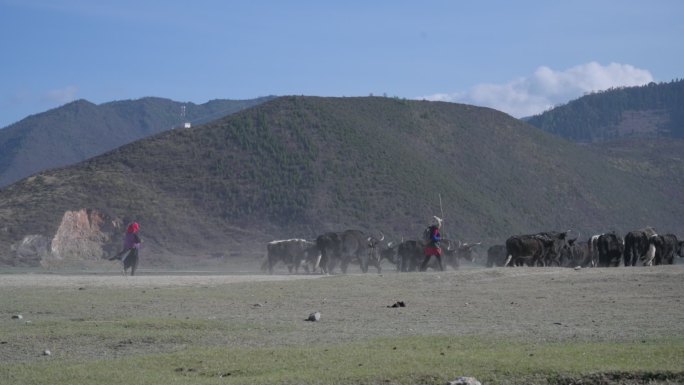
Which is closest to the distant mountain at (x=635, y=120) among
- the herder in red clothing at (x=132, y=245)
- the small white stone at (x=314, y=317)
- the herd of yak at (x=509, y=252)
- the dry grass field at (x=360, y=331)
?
the herd of yak at (x=509, y=252)

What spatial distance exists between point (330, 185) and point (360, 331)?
2574 inches

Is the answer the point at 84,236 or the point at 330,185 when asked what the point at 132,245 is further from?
the point at 330,185

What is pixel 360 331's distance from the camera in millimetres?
17328

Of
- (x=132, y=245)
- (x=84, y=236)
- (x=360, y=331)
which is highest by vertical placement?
Result: (x=84, y=236)

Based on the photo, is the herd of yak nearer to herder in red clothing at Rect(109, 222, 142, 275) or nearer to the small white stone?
herder in red clothing at Rect(109, 222, 142, 275)

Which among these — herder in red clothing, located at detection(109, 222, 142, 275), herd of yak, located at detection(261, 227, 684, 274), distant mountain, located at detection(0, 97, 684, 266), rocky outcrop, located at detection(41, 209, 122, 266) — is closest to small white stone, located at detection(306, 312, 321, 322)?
herd of yak, located at detection(261, 227, 684, 274)

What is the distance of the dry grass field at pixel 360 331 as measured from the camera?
13133 mm

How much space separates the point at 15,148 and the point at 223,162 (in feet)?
345

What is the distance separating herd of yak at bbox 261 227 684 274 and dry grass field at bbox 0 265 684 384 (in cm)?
847

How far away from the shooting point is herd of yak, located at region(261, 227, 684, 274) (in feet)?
121

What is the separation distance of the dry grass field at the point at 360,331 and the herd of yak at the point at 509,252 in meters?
Result: 8.47

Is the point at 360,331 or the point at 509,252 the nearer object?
the point at 360,331

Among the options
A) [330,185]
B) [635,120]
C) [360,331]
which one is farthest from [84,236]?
[635,120]

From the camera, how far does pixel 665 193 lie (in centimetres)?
10594
